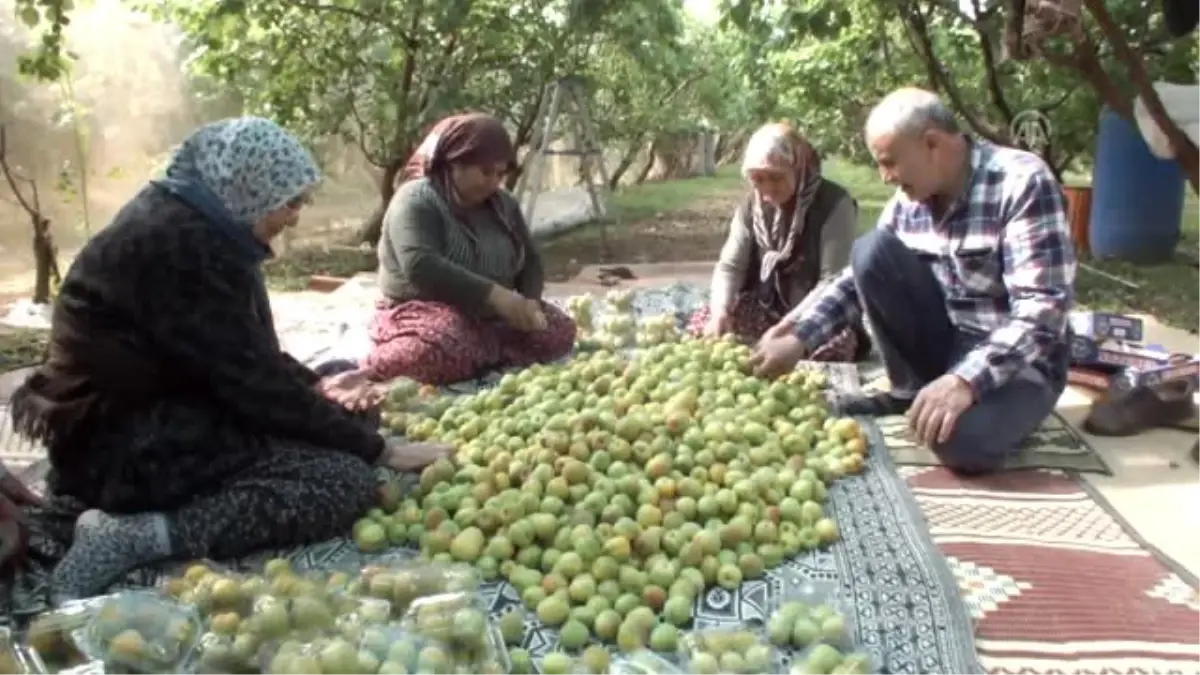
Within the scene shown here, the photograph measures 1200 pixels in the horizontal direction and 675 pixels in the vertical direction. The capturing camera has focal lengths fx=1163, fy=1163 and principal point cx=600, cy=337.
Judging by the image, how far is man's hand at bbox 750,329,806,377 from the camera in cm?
346

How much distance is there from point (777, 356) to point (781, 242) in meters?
0.83

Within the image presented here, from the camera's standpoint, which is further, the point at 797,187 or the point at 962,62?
the point at 962,62

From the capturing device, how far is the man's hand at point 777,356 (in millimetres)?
3461

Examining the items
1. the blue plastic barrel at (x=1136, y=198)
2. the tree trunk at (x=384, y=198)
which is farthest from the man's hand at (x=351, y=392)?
the blue plastic barrel at (x=1136, y=198)

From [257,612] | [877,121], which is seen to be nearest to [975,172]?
[877,121]

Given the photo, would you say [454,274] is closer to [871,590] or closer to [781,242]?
[781,242]

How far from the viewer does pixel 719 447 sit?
2.78 meters

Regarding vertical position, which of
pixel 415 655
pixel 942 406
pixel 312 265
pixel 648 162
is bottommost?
pixel 312 265

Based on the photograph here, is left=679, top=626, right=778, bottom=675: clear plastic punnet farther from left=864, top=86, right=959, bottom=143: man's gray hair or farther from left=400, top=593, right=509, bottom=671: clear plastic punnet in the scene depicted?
→ left=864, top=86, right=959, bottom=143: man's gray hair

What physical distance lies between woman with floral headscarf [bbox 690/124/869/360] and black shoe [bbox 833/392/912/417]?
58cm

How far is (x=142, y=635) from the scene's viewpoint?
1830 millimetres

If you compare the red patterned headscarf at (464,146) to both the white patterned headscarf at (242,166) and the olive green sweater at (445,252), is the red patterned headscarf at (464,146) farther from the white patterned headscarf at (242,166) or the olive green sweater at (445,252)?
the white patterned headscarf at (242,166)

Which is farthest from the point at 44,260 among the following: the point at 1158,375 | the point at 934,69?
the point at 934,69

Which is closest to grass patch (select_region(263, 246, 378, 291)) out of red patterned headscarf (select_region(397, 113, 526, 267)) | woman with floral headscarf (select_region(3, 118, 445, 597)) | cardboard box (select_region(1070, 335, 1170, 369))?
red patterned headscarf (select_region(397, 113, 526, 267))
